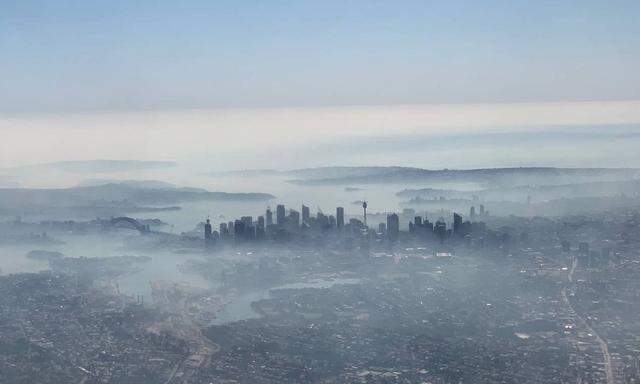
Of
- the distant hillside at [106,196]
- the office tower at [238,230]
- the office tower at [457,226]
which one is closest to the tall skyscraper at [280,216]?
the office tower at [238,230]

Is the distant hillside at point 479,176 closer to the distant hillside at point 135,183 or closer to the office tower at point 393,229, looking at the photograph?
the distant hillside at point 135,183

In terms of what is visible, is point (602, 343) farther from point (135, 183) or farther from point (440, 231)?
point (135, 183)

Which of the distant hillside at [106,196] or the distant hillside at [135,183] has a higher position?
the distant hillside at [135,183]

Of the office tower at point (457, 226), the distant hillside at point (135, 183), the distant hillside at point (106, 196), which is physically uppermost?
the distant hillside at point (135, 183)

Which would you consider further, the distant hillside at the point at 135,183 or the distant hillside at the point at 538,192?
the distant hillside at the point at 135,183

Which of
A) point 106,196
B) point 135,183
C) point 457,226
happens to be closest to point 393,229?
point 457,226

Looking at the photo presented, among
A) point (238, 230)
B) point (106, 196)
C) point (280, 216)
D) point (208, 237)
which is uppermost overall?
point (106, 196)

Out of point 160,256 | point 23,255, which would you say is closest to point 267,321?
point 160,256

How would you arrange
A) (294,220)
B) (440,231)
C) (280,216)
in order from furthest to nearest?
(280,216) → (294,220) → (440,231)

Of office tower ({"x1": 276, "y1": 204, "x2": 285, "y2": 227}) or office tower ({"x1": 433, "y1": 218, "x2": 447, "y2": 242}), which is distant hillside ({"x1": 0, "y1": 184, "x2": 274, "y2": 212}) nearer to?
office tower ({"x1": 276, "y1": 204, "x2": 285, "y2": 227})

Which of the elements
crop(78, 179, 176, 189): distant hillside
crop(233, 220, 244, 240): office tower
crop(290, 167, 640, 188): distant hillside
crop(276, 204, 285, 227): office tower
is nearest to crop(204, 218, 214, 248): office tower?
crop(233, 220, 244, 240): office tower

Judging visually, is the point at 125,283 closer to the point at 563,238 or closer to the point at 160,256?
the point at 160,256
